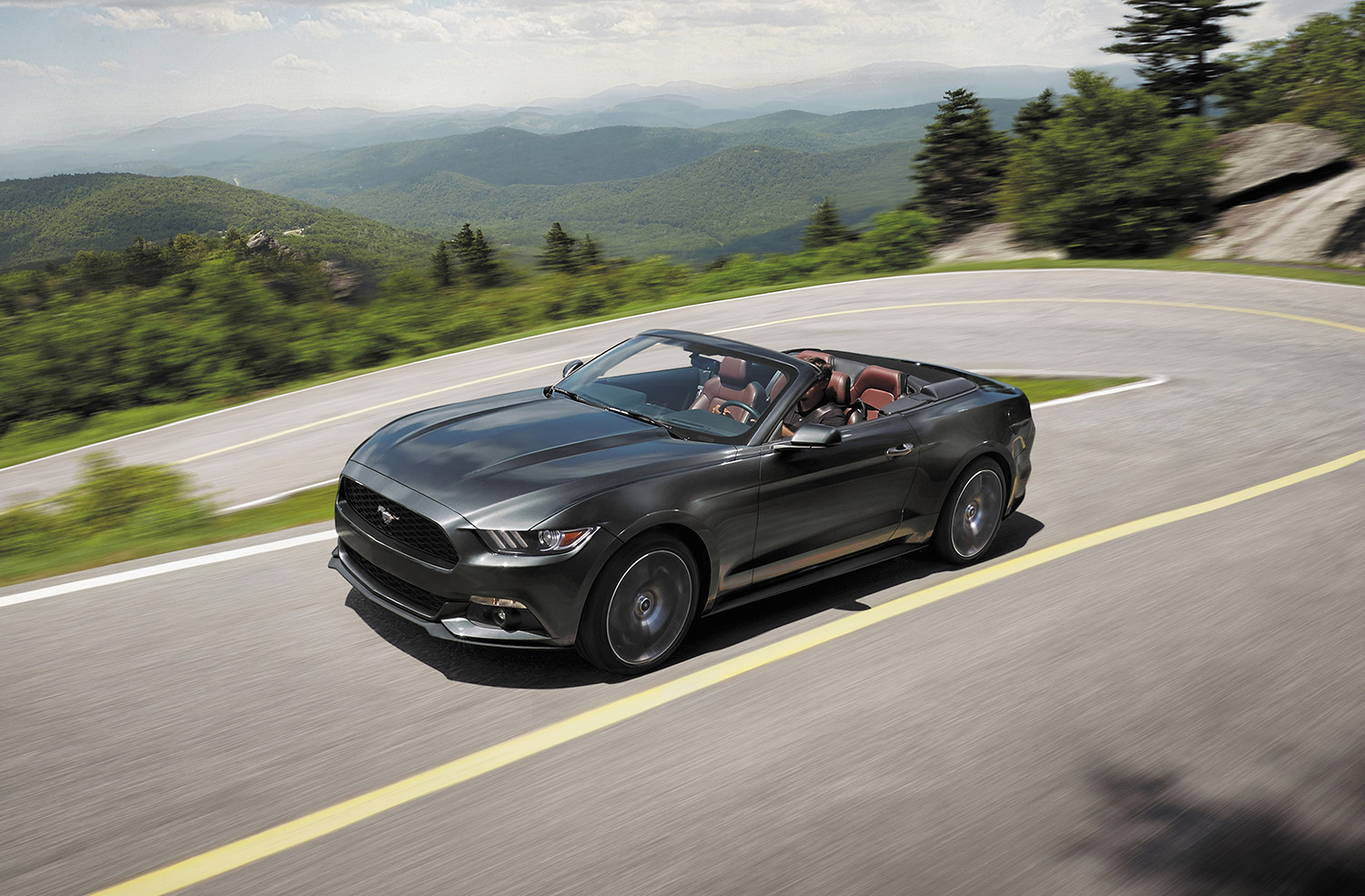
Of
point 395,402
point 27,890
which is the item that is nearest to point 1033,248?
point 395,402

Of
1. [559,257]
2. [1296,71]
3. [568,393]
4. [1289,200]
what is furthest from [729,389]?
[1296,71]

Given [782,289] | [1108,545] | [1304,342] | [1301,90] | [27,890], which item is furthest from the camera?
[1301,90]

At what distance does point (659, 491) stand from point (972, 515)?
2.51 metres

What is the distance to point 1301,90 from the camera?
158ft

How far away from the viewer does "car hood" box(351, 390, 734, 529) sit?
4242 millimetres

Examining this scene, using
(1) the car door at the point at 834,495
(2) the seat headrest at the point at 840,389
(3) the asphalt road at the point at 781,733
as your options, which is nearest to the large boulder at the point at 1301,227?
(3) the asphalt road at the point at 781,733

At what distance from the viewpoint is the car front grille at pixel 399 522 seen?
166 inches

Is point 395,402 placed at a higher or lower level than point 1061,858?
lower

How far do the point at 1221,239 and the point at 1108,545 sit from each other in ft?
90.2

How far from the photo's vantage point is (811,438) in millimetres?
4887

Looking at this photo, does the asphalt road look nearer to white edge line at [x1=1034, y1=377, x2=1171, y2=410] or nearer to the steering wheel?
the steering wheel

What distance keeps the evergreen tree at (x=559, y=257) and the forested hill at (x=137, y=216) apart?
237 feet

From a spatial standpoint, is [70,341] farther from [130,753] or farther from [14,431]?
[130,753]

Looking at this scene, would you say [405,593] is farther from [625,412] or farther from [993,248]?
[993,248]
